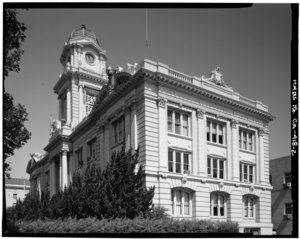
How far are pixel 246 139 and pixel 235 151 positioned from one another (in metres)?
0.80

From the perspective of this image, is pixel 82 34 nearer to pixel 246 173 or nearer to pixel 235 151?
pixel 235 151

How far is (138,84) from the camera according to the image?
64.5 feet

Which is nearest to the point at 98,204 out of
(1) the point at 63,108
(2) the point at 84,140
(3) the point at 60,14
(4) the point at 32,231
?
(4) the point at 32,231

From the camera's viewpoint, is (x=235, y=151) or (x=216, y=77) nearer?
(x=216, y=77)

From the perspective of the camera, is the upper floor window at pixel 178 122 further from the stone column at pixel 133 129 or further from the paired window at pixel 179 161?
the stone column at pixel 133 129

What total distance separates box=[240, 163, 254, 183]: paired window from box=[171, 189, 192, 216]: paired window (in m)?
2.81

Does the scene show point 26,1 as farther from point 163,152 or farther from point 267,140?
point 267,140

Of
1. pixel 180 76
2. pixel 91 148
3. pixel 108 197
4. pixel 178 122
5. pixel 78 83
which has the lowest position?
pixel 108 197

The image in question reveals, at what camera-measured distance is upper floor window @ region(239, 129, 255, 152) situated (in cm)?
1914

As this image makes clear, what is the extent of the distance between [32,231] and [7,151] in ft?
11.3

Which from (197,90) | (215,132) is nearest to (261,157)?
(215,132)

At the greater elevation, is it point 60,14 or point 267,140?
point 60,14

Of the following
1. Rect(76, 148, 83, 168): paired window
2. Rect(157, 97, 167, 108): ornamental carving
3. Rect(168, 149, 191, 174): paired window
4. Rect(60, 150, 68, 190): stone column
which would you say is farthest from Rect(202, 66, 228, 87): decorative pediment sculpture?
Rect(60, 150, 68, 190): stone column

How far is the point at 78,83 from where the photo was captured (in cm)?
2816
